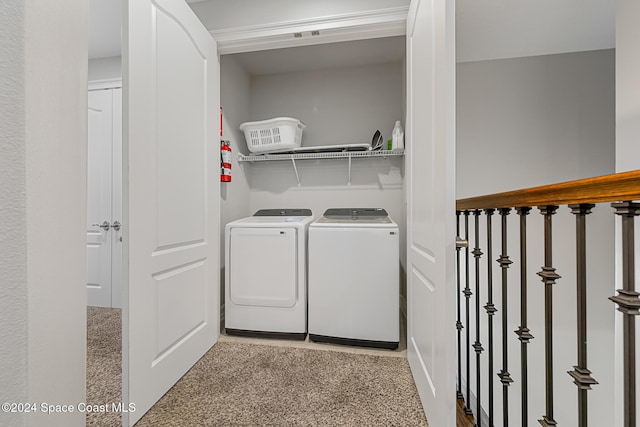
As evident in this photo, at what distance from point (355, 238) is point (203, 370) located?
49.9 inches

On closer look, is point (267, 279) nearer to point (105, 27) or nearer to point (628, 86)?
point (628, 86)

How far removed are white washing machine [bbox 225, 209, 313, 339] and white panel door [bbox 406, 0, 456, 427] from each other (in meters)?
0.83

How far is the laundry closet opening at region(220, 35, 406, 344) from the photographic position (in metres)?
2.78

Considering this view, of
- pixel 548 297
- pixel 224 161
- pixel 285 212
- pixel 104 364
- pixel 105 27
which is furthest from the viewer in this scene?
pixel 285 212

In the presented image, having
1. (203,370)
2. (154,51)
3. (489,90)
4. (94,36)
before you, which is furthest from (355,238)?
(94,36)

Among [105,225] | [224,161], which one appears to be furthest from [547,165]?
[105,225]

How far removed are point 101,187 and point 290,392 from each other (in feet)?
9.00

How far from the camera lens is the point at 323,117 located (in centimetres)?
301

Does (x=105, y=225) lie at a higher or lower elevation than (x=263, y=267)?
higher

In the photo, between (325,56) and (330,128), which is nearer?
(325,56)

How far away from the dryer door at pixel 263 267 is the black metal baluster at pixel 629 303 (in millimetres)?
1744

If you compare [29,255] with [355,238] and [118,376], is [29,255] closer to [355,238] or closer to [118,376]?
[118,376]

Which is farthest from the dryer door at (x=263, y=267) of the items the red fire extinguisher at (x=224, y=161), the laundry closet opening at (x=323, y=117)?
the laundry closet opening at (x=323, y=117)

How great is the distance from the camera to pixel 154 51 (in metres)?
1.42
